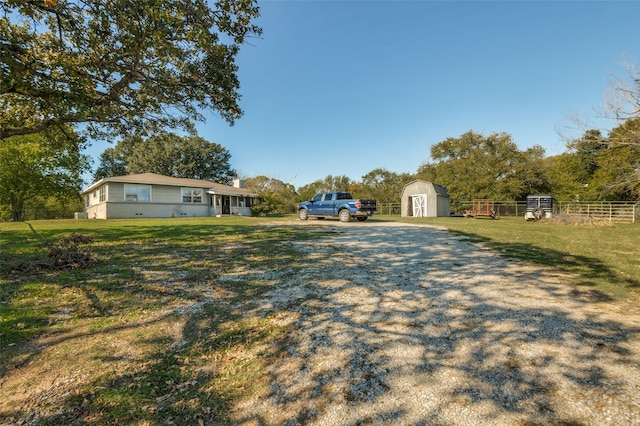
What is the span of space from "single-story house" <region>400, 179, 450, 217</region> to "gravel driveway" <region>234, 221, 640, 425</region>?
23.3m

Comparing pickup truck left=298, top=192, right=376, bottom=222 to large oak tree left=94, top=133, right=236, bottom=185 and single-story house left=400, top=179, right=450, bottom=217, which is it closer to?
single-story house left=400, top=179, right=450, bottom=217

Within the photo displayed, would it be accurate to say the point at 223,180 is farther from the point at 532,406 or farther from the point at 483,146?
the point at 532,406

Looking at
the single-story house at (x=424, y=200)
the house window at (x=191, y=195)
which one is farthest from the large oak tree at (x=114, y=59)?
the single-story house at (x=424, y=200)

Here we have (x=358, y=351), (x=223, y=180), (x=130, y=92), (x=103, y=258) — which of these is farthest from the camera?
(x=223, y=180)

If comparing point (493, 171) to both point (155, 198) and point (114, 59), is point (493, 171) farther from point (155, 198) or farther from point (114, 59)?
point (114, 59)

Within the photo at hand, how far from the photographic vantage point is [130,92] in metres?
7.83

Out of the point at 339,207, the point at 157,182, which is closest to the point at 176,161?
the point at 157,182

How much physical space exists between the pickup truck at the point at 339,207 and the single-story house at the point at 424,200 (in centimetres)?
1263

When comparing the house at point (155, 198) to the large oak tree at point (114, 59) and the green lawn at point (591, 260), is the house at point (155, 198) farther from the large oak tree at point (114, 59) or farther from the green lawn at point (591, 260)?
the green lawn at point (591, 260)

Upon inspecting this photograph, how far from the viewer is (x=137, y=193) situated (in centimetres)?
2255

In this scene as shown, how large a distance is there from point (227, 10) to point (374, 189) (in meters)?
39.1

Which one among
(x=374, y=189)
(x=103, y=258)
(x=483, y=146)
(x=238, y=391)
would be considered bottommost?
(x=238, y=391)

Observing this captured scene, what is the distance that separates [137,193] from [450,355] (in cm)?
2568

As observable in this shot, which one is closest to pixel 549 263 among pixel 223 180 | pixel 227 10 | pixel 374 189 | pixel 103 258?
pixel 227 10
